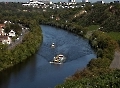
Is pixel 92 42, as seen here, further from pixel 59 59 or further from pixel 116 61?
pixel 116 61

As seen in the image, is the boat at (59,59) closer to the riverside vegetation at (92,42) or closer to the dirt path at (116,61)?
the riverside vegetation at (92,42)

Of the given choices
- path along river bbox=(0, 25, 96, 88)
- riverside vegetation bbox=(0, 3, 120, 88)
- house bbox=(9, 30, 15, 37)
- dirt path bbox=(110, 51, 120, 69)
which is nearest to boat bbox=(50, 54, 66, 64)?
path along river bbox=(0, 25, 96, 88)

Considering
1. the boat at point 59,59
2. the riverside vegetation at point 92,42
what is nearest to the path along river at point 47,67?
the boat at point 59,59

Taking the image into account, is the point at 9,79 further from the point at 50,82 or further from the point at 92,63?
the point at 92,63

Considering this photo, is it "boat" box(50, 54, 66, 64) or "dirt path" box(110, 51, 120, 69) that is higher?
"dirt path" box(110, 51, 120, 69)

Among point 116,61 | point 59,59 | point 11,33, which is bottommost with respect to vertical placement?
point 11,33

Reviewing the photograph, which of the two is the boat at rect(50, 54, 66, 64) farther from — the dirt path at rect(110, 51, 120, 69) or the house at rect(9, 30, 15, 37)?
the house at rect(9, 30, 15, 37)

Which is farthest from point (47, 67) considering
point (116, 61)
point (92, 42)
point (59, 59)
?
point (92, 42)

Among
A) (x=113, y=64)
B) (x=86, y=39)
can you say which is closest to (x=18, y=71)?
(x=113, y=64)
